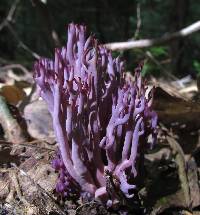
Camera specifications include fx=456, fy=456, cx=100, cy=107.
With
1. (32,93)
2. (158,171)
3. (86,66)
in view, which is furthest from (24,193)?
(32,93)

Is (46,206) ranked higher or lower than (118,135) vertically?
lower

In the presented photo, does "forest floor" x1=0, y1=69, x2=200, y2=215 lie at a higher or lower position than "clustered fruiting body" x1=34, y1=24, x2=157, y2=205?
lower

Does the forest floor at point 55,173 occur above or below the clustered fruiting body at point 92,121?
below

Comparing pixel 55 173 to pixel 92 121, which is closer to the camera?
pixel 92 121

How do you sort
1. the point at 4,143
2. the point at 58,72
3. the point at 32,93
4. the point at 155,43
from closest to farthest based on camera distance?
the point at 58,72, the point at 4,143, the point at 32,93, the point at 155,43

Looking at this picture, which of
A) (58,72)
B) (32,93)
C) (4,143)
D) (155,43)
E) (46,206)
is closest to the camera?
(46,206)

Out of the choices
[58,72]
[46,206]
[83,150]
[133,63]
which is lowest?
[133,63]

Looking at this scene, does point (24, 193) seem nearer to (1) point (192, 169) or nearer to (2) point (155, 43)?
(1) point (192, 169)

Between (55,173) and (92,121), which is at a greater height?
(92,121)
